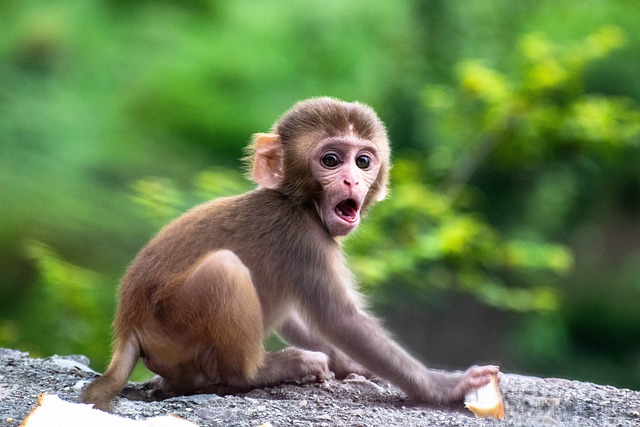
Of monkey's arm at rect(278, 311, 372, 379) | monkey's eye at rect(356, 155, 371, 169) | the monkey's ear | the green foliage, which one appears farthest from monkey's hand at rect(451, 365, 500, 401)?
the green foliage

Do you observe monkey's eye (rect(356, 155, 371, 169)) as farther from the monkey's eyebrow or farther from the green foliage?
the green foliage

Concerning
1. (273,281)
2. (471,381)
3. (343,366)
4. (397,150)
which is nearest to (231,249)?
(273,281)

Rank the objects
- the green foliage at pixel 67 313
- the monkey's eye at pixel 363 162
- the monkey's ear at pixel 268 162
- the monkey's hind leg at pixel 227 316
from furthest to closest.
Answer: the green foliage at pixel 67 313
the monkey's ear at pixel 268 162
the monkey's eye at pixel 363 162
the monkey's hind leg at pixel 227 316

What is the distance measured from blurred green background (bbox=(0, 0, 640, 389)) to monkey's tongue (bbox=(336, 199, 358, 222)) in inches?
97.4

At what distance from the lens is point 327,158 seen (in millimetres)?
5465

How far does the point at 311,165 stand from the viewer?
548 centimetres

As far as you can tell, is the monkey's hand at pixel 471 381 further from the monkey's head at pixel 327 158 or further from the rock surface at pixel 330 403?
the monkey's head at pixel 327 158

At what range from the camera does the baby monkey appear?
5105 millimetres

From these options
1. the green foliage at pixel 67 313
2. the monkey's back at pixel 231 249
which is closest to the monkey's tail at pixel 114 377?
the monkey's back at pixel 231 249

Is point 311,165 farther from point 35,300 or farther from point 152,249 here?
point 35,300

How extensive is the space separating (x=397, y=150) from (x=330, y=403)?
7.64 metres

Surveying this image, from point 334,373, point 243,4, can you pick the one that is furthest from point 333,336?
point 243,4

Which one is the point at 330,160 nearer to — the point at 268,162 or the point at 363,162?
the point at 363,162

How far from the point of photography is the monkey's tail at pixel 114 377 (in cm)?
466
